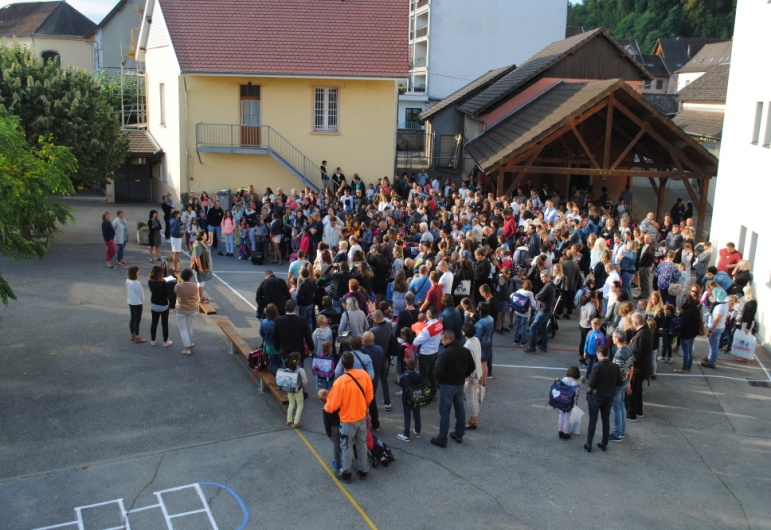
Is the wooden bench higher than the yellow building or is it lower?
lower

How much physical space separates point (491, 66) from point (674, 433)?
43.8m

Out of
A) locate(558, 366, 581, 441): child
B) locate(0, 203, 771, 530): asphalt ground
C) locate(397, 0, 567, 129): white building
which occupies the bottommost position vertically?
locate(0, 203, 771, 530): asphalt ground

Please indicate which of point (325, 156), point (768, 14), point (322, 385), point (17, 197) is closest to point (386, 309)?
point (322, 385)

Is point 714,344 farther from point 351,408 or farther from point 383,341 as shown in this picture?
point 351,408

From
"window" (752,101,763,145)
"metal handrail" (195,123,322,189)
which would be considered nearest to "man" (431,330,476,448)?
"window" (752,101,763,145)

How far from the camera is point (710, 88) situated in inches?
1422

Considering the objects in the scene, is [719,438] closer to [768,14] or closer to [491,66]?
[768,14]

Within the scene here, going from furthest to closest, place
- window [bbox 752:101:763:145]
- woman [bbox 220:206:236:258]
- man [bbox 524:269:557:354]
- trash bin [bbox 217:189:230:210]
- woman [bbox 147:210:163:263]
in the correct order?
1. trash bin [bbox 217:189:230:210]
2. woman [bbox 220:206:236:258]
3. woman [bbox 147:210:163:263]
4. window [bbox 752:101:763:145]
5. man [bbox 524:269:557:354]

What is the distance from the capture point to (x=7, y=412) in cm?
1062

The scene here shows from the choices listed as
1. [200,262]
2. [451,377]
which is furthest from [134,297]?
[451,377]

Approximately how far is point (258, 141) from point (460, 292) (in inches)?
575

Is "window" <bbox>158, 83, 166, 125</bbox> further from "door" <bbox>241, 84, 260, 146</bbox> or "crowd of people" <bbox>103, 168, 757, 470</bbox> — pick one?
"crowd of people" <bbox>103, 168, 757, 470</bbox>

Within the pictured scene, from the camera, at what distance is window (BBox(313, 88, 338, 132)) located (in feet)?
86.9

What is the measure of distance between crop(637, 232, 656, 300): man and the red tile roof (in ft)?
42.7
